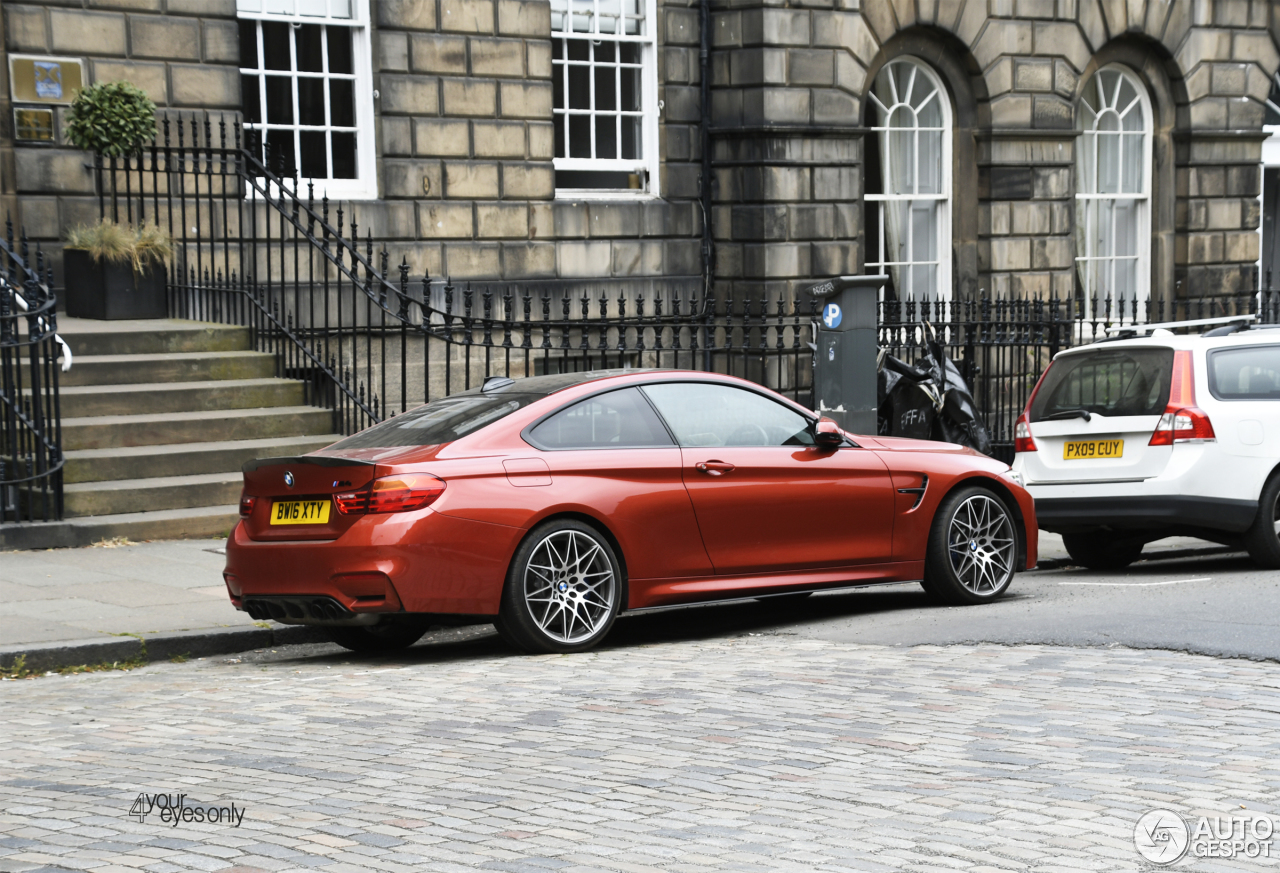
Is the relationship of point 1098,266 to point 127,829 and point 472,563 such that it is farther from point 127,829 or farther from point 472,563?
point 127,829

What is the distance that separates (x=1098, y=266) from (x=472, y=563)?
653 inches

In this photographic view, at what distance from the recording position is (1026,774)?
5648 mm

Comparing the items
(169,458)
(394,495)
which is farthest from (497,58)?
(394,495)

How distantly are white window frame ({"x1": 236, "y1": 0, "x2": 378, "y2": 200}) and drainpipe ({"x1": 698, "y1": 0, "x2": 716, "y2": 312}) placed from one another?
4.14 metres

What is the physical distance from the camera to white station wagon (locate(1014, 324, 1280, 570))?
35.9 ft

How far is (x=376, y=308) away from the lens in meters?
16.8

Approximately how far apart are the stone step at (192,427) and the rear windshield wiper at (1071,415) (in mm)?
5857

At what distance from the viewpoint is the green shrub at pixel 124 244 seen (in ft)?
46.7

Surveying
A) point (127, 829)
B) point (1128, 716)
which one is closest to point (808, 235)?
point (1128, 716)

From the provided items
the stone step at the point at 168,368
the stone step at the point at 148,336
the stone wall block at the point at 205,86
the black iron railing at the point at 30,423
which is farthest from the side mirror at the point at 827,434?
the stone wall block at the point at 205,86

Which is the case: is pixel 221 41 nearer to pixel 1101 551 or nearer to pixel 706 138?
pixel 706 138

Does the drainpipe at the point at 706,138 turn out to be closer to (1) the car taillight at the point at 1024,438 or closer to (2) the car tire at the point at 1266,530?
(1) the car taillight at the point at 1024,438

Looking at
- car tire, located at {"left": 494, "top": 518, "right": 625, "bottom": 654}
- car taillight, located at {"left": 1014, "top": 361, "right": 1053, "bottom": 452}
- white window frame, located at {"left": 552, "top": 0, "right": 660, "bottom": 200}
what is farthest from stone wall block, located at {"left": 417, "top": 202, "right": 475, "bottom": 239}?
car tire, located at {"left": 494, "top": 518, "right": 625, "bottom": 654}
